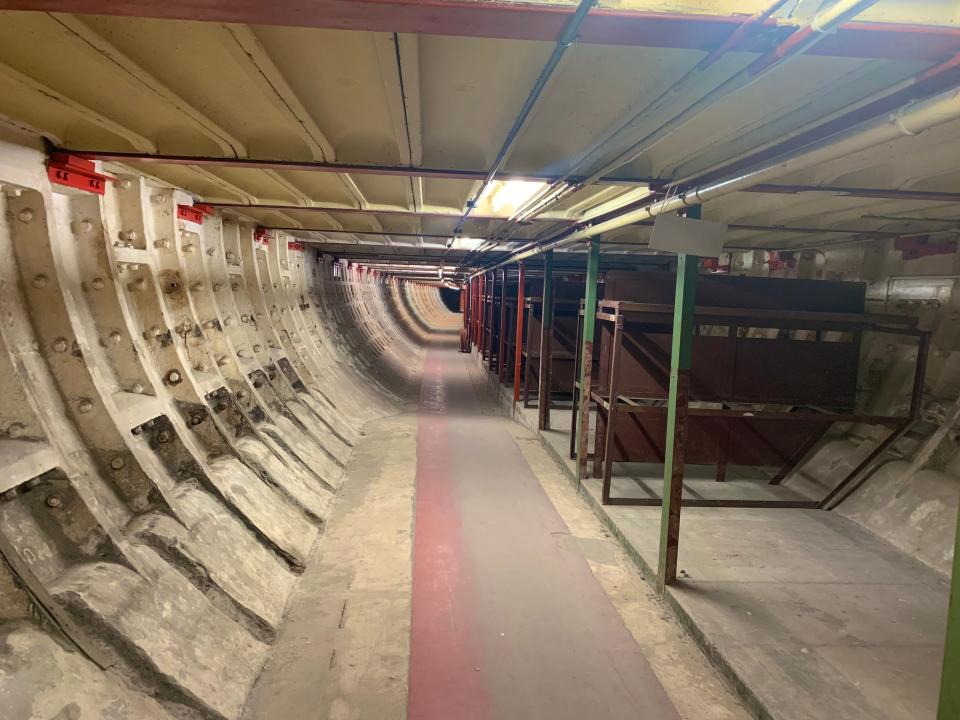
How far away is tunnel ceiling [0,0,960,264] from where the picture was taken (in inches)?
60.6

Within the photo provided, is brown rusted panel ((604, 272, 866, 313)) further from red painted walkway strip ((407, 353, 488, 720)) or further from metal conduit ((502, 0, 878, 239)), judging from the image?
red painted walkway strip ((407, 353, 488, 720))

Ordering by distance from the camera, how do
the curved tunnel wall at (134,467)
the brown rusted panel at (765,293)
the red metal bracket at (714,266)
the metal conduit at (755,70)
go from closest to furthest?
the metal conduit at (755,70) → the curved tunnel wall at (134,467) → the brown rusted panel at (765,293) → the red metal bracket at (714,266)

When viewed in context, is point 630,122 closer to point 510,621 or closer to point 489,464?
point 510,621

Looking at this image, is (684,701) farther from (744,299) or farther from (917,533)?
(744,299)

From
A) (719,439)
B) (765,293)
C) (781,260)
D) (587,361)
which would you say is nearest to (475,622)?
(587,361)

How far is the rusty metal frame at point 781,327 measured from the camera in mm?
4715

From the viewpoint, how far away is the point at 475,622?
11.5 feet

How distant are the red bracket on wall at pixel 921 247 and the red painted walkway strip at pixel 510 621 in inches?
172

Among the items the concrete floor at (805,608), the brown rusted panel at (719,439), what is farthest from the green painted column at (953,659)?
the brown rusted panel at (719,439)

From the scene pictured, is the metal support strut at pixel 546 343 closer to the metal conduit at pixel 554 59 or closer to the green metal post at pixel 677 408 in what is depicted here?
the green metal post at pixel 677 408

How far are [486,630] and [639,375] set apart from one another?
2.86m

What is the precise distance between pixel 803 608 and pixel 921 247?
3.99 meters

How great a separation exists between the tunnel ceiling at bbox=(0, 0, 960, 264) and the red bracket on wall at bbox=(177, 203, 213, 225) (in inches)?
36.9

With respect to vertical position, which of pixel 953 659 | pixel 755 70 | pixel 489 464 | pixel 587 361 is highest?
pixel 755 70
